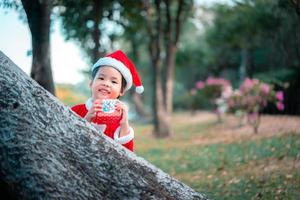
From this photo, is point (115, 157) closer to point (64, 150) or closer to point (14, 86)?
point (64, 150)

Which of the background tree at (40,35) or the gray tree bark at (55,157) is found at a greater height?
the background tree at (40,35)

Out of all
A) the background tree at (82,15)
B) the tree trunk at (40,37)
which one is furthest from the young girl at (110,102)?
the background tree at (82,15)

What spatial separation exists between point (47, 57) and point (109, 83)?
2557 mm

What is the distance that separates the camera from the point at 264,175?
19.7 feet

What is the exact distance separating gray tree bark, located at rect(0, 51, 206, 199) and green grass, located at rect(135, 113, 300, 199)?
2.42 metres

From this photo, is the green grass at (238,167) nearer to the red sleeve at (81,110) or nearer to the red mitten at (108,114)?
the red mitten at (108,114)

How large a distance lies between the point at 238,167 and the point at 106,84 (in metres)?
4.29

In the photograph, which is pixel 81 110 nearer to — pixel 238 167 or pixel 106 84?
pixel 106 84

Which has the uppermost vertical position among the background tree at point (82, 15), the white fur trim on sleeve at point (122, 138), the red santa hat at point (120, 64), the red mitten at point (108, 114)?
A: the background tree at point (82, 15)

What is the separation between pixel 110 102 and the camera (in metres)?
3.40

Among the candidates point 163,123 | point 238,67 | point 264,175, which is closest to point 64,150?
point 264,175

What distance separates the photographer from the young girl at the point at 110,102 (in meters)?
3.41

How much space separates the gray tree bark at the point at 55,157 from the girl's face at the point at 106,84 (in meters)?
0.75

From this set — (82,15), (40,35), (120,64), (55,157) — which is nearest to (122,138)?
(120,64)
